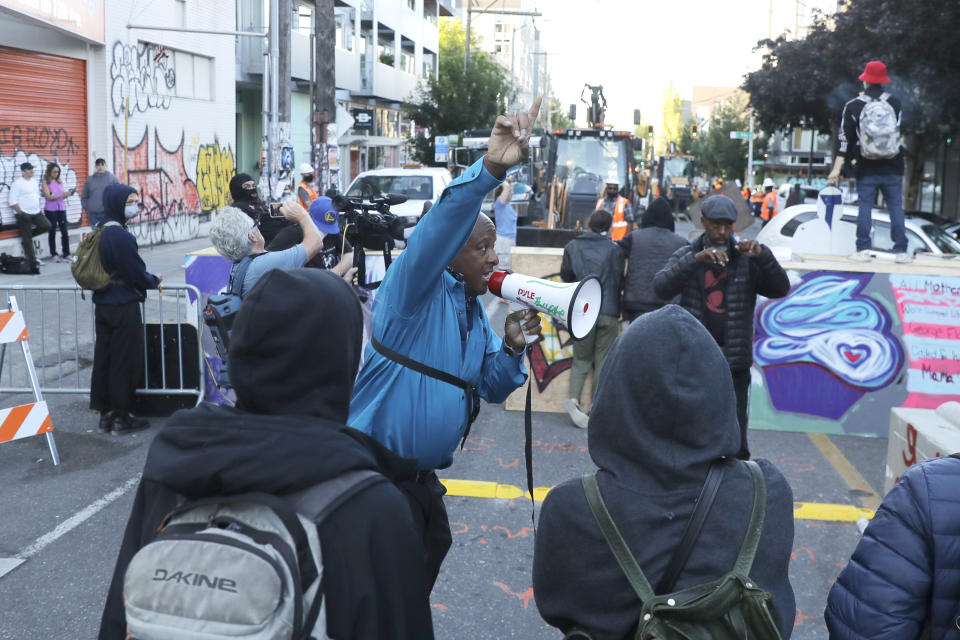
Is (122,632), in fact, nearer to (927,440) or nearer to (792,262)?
(927,440)

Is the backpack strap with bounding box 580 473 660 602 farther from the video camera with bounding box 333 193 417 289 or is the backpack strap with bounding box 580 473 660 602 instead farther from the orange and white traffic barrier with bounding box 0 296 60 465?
the orange and white traffic barrier with bounding box 0 296 60 465

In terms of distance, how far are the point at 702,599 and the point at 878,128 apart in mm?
8903

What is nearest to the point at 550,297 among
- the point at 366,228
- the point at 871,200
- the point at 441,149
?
the point at 366,228

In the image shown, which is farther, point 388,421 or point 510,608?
point 510,608

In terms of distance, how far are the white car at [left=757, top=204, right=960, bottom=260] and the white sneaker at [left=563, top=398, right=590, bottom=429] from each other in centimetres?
469

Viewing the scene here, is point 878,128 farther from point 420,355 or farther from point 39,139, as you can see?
point 39,139

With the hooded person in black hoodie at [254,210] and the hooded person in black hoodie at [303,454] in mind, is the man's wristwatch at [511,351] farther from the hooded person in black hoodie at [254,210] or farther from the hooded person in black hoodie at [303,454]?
the hooded person in black hoodie at [254,210]

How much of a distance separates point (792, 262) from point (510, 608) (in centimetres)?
469

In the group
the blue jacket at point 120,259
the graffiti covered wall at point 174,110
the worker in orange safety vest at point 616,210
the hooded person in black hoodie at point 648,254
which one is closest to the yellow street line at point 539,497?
the hooded person in black hoodie at point 648,254

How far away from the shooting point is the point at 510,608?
14.8 ft

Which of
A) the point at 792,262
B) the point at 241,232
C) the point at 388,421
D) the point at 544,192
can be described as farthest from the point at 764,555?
the point at 544,192

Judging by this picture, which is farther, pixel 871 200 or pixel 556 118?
pixel 556 118

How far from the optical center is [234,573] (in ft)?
5.13

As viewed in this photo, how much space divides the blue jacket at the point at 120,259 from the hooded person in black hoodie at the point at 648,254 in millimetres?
3644
